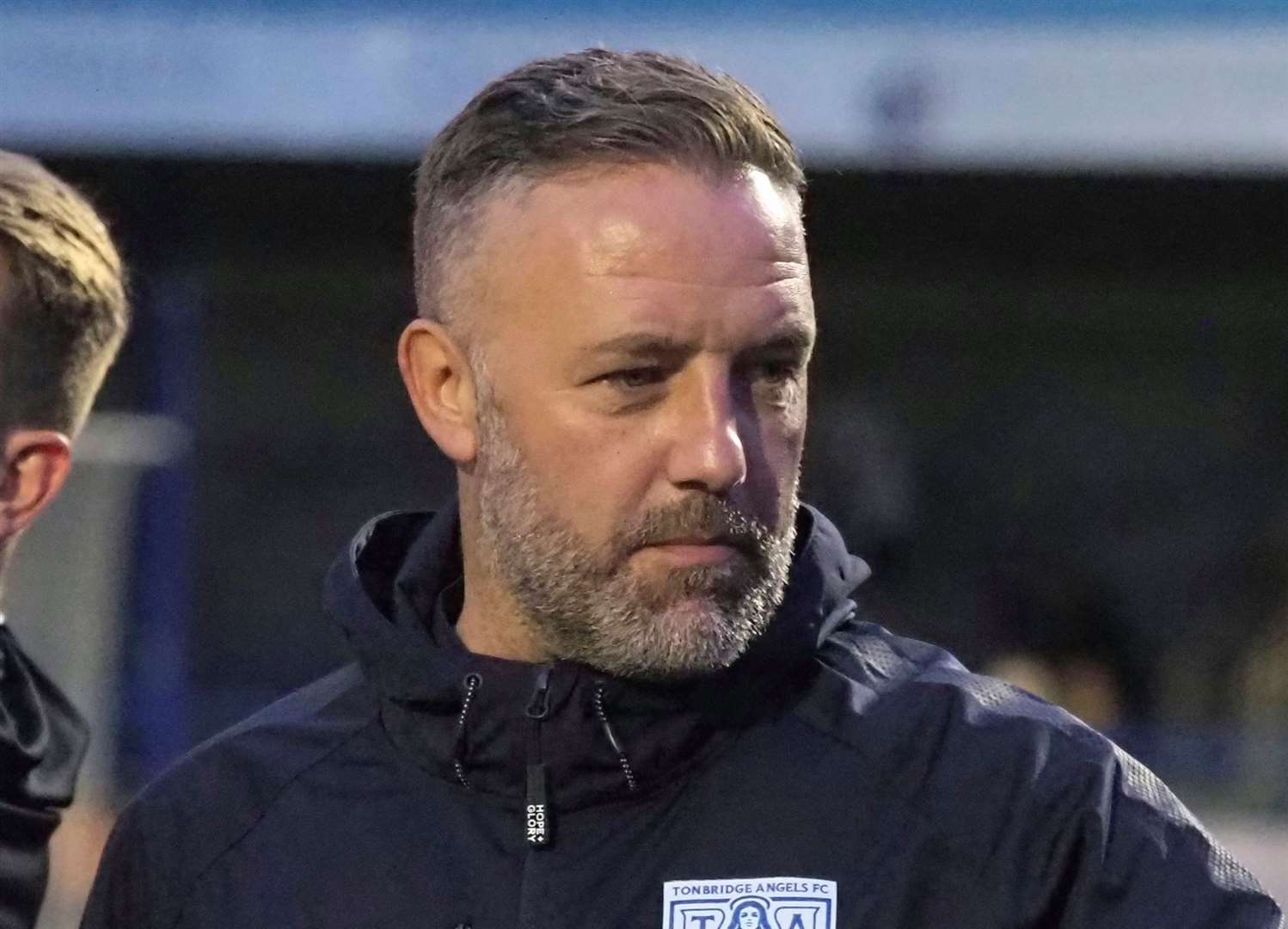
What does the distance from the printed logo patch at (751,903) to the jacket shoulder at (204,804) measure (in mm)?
414

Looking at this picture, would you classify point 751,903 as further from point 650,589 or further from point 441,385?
point 441,385

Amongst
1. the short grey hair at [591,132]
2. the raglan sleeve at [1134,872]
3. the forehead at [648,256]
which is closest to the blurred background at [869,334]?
the short grey hair at [591,132]

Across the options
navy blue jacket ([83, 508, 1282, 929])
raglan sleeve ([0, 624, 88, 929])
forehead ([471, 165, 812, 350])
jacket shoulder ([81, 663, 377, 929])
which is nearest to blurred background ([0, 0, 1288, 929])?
raglan sleeve ([0, 624, 88, 929])

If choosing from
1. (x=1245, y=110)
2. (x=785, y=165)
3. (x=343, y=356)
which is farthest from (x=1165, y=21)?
(x=785, y=165)

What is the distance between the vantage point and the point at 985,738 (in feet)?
6.56

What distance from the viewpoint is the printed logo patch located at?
76.2 inches

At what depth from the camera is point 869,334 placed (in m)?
11.4

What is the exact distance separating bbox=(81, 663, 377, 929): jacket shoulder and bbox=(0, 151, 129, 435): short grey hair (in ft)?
1.89

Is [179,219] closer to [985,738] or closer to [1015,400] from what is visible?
[1015,400]

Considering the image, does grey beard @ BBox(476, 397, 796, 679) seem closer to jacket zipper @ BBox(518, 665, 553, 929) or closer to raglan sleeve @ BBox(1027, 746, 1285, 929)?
jacket zipper @ BBox(518, 665, 553, 929)

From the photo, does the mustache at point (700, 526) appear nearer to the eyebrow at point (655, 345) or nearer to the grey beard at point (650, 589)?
the grey beard at point (650, 589)

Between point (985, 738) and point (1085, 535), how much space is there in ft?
30.9

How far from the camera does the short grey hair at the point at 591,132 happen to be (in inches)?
81.8

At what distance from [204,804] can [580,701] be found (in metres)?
0.43
